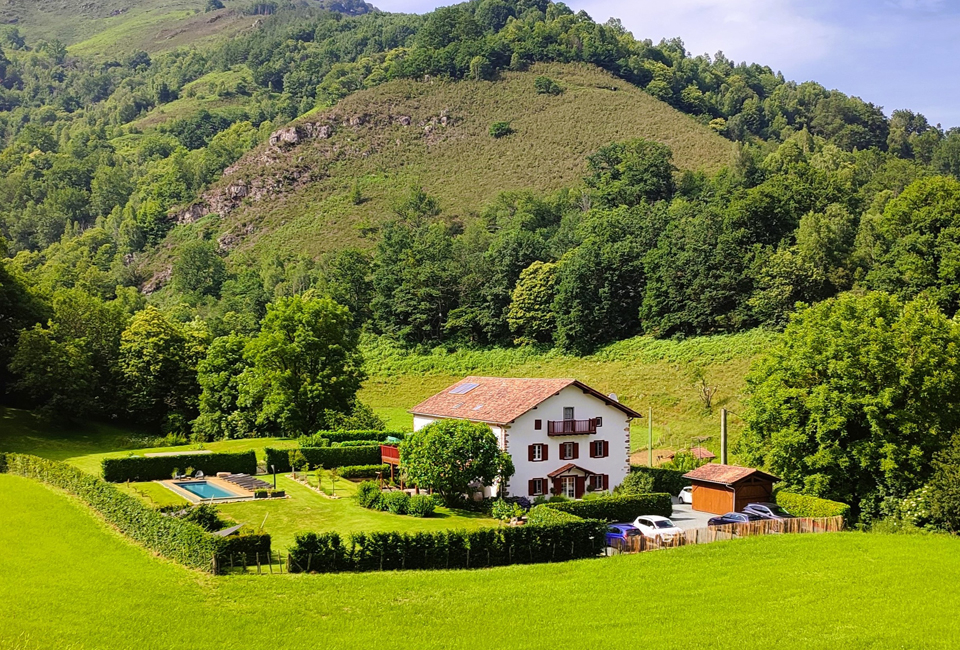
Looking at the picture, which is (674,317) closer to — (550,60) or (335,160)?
(335,160)

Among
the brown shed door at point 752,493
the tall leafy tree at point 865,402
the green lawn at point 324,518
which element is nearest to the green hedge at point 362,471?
the green lawn at point 324,518

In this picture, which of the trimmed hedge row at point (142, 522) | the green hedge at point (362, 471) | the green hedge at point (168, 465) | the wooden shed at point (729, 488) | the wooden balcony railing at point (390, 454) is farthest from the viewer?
the green hedge at point (362, 471)

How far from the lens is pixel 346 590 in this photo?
27219 millimetres

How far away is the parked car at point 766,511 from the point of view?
41.7 m

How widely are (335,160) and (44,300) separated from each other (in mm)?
87085

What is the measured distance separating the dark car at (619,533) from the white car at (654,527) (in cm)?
43

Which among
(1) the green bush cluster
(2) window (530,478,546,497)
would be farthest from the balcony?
(1) the green bush cluster

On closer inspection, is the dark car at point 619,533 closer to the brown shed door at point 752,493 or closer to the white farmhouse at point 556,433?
the white farmhouse at point 556,433

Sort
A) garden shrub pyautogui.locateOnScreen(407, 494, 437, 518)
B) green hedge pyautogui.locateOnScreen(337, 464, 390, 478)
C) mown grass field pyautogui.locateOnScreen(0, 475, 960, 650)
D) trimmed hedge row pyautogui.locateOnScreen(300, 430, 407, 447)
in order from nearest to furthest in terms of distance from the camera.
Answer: mown grass field pyautogui.locateOnScreen(0, 475, 960, 650) < garden shrub pyautogui.locateOnScreen(407, 494, 437, 518) < green hedge pyautogui.locateOnScreen(337, 464, 390, 478) < trimmed hedge row pyautogui.locateOnScreen(300, 430, 407, 447)

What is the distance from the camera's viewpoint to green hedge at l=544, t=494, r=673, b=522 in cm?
3953

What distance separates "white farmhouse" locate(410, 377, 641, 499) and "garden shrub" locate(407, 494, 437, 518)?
4.93 meters

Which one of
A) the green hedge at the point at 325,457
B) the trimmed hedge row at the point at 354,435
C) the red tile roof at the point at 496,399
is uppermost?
the red tile roof at the point at 496,399

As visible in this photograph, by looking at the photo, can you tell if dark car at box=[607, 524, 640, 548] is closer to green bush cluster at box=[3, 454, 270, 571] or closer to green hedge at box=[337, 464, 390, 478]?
green bush cluster at box=[3, 454, 270, 571]

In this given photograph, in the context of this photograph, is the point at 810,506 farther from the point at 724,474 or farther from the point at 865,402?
the point at 865,402
